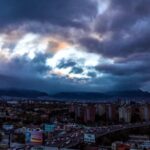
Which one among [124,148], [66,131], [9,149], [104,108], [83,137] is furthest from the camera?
[104,108]

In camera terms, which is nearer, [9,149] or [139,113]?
[9,149]

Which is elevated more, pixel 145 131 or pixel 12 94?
pixel 12 94

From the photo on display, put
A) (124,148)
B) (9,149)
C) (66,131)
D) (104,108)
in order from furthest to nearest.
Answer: (104,108)
(66,131)
(124,148)
(9,149)

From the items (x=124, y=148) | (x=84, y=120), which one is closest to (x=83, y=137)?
(x=124, y=148)

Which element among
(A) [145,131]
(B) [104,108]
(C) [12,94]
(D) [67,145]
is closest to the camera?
(D) [67,145]

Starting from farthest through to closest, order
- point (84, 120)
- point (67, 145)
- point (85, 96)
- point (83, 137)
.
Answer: point (85, 96)
point (84, 120)
point (83, 137)
point (67, 145)

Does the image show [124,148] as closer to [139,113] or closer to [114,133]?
[114,133]

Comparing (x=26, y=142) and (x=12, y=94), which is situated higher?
(x=12, y=94)

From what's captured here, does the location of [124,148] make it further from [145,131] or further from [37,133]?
[145,131]

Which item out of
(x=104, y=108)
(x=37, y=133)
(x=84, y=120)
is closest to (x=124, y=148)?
(x=37, y=133)
